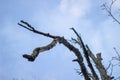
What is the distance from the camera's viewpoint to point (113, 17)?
20.1 metres

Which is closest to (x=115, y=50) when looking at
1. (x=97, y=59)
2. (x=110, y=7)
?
(x=110, y=7)

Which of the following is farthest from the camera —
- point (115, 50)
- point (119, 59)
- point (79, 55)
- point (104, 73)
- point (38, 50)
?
point (115, 50)

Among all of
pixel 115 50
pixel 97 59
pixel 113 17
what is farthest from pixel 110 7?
pixel 97 59

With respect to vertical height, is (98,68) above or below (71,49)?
above

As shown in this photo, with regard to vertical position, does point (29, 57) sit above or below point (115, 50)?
below

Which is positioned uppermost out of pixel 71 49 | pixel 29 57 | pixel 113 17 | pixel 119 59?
pixel 113 17

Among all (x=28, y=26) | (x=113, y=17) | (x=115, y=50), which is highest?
(x=113, y=17)

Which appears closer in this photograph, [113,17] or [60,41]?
[60,41]

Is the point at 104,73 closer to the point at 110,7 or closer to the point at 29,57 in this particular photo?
the point at 110,7

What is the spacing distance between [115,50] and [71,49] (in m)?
16.9

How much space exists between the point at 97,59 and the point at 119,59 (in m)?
3.98

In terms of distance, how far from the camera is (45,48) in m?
3.16

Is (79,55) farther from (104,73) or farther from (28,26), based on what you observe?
(104,73)

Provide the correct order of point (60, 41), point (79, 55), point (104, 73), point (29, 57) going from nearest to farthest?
point (29, 57) < point (79, 55) < point (60, 41) < point (104, 73)
